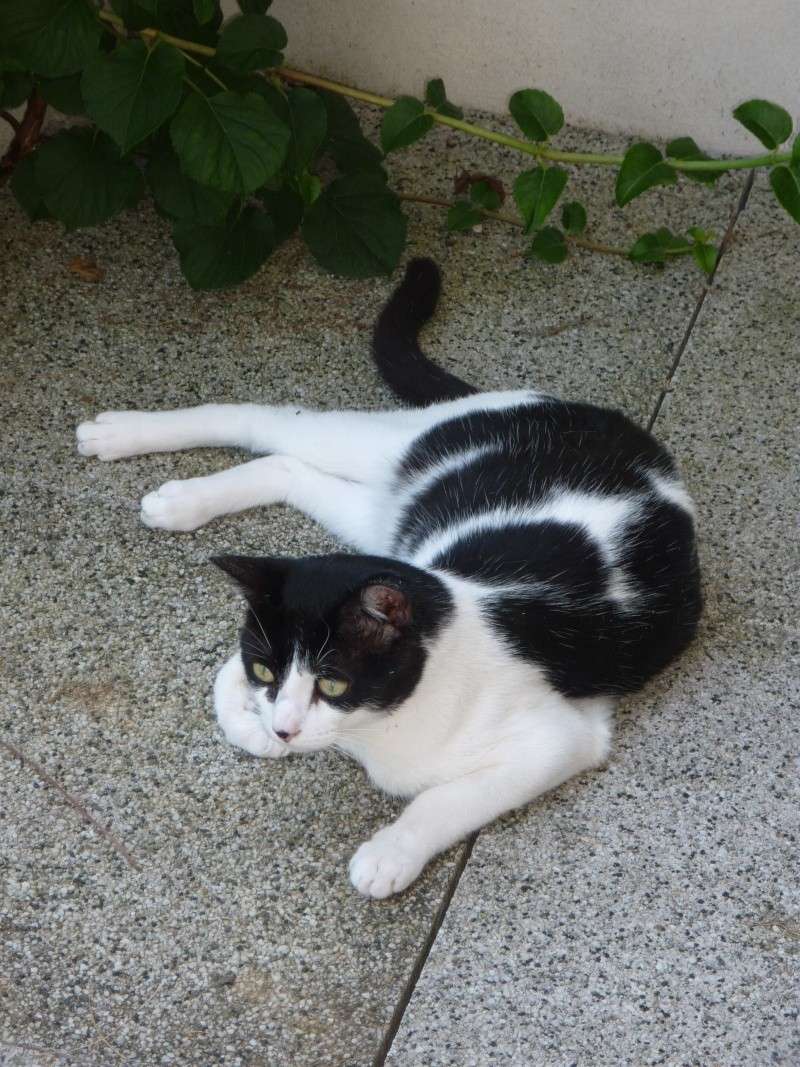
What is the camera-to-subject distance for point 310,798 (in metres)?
2.24

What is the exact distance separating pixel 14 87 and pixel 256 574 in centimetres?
172

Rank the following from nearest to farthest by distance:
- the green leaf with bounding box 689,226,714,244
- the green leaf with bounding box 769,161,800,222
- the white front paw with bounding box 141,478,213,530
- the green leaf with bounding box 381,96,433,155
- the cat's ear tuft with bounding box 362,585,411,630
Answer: the cat's ear tuft with bounding box 362,585,411,630 → the white front paw with bounding box 141,478,213,530 → the green leaf with bounding box 769,161,800,222 → the green leaf with bounding box 381,96,433,155 → the green leaf with bounding box 689,226,714,244

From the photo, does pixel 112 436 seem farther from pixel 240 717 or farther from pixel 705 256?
pixel 705 256

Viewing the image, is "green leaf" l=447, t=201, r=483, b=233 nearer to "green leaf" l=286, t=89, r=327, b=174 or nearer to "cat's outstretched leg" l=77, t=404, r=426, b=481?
"green leaf" l=286, t=89, r=327, b=174

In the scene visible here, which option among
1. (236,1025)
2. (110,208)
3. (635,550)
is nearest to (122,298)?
(110,208)

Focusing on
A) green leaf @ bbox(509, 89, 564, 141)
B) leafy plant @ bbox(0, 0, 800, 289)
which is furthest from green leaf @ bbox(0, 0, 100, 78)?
green leaf @ bbox(509, 89, 564, 141)

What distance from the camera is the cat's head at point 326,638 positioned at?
186 centimetres

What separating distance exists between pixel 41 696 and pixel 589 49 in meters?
2.61

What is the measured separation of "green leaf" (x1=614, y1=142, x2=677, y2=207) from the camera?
301 cm

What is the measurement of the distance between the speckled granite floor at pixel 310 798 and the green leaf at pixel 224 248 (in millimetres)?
123

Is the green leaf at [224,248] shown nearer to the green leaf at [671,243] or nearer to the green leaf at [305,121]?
the green leaf at [305,121]

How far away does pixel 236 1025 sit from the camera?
1.92 m

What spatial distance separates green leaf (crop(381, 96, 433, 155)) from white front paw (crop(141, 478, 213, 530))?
42.7 inches

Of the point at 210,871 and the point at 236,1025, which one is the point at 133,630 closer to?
the point at 210,871
